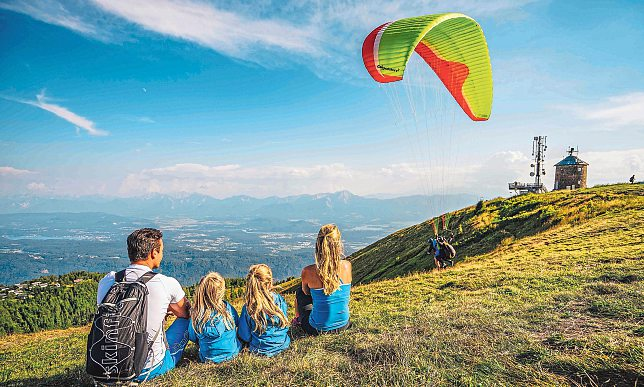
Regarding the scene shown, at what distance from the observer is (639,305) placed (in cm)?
542

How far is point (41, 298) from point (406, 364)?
279 feet

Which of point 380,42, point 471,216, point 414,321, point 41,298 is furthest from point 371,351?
point 41,298

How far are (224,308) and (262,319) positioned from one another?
611mm

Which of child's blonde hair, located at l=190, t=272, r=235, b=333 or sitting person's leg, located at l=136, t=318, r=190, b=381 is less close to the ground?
child's blonde hair, located at l=190, t=272, r=235, b=333

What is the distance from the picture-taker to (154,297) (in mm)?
4148

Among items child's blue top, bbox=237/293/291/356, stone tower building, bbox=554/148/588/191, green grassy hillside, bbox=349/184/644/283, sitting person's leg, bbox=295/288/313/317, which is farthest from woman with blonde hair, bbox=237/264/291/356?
stone tower building, bbox=554/148/588/191

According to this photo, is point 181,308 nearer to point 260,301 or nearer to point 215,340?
point 215,340

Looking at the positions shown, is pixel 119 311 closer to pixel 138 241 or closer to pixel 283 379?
pixel 138 241

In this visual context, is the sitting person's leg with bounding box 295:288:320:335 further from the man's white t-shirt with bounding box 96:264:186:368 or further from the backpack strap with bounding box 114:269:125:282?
the backpack strap with bounding box 114:269:125:282

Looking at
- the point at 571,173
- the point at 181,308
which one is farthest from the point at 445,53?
the point at 571,173

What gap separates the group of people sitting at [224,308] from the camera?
4219mm

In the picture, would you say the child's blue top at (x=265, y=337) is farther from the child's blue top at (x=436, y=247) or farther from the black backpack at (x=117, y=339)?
the child's blue top at (x=436, y=247)

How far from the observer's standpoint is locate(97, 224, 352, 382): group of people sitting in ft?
13.8

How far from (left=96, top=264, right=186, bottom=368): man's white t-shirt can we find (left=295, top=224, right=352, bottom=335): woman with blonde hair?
216cm
